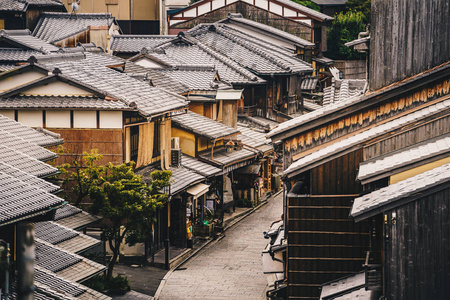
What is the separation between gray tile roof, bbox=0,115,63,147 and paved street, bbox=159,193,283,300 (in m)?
6.43

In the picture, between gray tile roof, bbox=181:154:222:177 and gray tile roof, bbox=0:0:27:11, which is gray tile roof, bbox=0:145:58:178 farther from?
gray tile roof, bbox=0:0:27:11

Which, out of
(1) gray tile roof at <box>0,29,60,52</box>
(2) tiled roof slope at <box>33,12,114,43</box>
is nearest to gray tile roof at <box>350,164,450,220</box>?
(1) gray tile roof at <box>0,29,60,52</box>

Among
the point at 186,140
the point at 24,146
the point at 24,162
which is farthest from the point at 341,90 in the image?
the point at 24,162

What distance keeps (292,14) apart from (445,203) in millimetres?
52222

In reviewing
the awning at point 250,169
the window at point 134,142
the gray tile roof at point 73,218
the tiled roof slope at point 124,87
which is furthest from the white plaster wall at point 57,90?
the awning at point 250,169

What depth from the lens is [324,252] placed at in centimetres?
1877

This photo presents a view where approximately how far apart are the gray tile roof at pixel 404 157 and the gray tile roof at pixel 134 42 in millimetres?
38019

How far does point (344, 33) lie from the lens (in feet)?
226

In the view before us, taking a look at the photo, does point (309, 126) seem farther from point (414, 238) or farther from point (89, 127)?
point (89, 127)

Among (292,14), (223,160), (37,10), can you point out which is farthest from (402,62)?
(292,14)

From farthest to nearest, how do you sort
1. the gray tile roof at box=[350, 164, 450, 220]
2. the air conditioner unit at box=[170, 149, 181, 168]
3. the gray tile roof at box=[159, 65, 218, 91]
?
the gray tile roof at box=[159, 65, 218, 91] → the air conditioner unit at box=[170, 149, 181, 168] → the gray tile roof at box=[350, 164, 450, 220]

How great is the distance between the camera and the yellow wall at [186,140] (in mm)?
36438

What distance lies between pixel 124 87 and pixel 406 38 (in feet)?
47.1

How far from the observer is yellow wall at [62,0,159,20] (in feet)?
243
